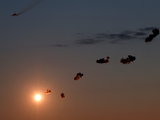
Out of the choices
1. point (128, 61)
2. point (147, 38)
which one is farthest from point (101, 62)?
point (147, 38)

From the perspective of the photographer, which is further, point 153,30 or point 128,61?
point 128,61

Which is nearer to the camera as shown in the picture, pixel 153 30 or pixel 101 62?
pixel 153 30

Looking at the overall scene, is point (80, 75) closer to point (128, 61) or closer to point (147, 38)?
point (128, 61)

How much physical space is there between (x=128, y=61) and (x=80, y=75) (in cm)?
2350

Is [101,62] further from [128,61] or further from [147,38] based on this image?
[147,38]

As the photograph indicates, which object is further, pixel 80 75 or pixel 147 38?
pixel 80 75

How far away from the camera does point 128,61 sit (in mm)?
169500

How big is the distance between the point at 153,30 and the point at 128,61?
30821mm

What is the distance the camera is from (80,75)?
589 feet

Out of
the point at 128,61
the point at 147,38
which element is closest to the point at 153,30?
the point at 147,38

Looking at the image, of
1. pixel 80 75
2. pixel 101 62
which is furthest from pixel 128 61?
pixel 80 75

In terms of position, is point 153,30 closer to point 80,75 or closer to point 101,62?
point 101,62

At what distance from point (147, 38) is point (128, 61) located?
26.2m

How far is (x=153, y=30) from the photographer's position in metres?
141
